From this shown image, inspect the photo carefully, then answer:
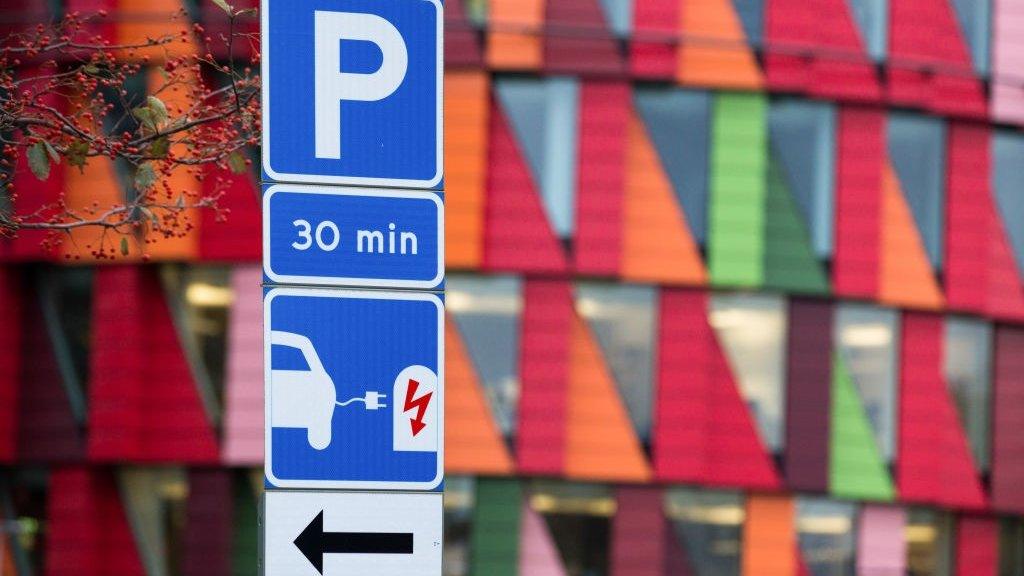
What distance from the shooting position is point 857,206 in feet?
97.2

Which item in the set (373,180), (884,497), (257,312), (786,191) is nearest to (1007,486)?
(884,497)

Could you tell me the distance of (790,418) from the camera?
96.1 ft

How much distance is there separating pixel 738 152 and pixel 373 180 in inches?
911

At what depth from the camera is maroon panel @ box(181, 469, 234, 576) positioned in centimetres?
2870

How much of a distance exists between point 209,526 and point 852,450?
9310 millimetres

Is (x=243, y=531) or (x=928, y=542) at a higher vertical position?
(x=243, y=531)

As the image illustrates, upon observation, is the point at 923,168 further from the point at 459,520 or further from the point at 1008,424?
the point at 459,520

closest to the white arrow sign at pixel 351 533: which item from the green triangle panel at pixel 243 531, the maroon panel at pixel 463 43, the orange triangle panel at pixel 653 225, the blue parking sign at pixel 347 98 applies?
the blue parking sign at pixel 347 98

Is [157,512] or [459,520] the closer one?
[459,520]

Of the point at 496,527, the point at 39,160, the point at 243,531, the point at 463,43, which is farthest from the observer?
the point at 243,531

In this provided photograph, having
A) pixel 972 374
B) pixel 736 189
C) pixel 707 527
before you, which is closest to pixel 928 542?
pixel 972 374

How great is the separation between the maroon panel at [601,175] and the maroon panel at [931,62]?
4.24 meters

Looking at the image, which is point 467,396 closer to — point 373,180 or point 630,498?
point 630,498

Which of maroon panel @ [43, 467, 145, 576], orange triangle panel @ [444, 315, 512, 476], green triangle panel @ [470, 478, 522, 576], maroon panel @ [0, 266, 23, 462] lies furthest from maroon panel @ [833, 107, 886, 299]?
maroon panel @ [0, 266, 23, 462]
